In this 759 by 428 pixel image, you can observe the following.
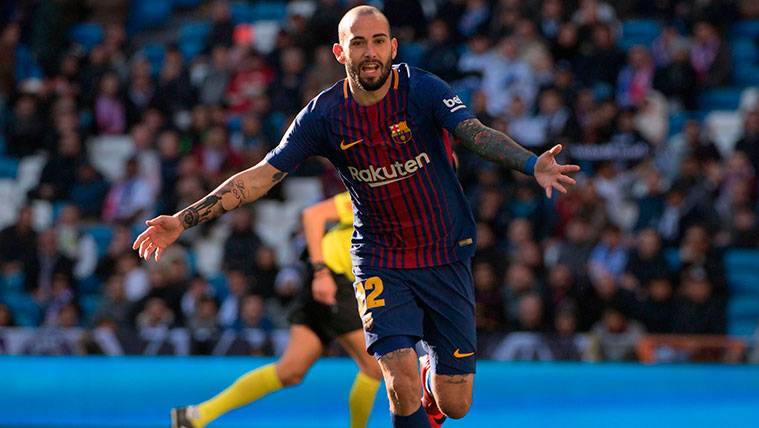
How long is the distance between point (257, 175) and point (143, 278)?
7.17 meters

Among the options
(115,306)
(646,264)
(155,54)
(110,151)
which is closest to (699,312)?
(646,264)

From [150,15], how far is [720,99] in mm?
7355

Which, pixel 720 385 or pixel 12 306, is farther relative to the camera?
pixel 12 306

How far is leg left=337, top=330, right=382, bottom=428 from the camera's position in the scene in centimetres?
761

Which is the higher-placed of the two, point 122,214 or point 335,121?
point 122,214

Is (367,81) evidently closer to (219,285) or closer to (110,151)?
(219,285)

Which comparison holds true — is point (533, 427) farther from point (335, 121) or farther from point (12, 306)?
point (12, 306)

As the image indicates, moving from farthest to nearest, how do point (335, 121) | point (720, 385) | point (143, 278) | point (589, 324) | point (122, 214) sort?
point (122, 214) < point (143, 278) < point (589, 324) < point (720, 385) < point (335, 121)

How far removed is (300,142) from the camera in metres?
6.12

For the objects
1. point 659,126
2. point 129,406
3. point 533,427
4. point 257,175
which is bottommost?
point 533,427

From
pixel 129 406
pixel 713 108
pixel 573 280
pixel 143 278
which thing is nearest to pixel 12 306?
pixel 143 278

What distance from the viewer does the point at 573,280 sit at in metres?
11.7

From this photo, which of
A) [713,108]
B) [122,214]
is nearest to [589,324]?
[713,108]

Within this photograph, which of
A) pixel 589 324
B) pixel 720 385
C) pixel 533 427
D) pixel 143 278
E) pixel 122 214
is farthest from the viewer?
pixel 122 214
